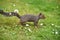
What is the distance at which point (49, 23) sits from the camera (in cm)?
664

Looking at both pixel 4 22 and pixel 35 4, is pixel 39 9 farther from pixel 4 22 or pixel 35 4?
pixel 4 22

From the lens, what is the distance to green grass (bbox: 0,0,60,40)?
580 cm

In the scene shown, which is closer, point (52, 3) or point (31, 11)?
point (31, 11)

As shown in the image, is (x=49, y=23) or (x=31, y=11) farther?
(x=31, y=11)

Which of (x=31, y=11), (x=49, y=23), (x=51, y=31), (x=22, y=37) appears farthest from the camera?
(x=31, y=11)

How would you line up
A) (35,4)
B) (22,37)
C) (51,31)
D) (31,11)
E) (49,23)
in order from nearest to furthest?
1. (22,37)
2. (51,31)
3. (49,23)
4. (31,11)
5. (35,4)

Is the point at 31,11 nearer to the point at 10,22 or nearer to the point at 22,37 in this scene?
the point at 10,22

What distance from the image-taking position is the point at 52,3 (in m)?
8.39

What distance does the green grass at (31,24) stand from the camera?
580 centimetres

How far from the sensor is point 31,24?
21.2 feet

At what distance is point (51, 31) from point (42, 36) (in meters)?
0.39

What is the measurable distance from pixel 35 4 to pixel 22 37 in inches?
105

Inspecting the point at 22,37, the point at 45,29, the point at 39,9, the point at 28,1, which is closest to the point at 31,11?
the point at 39,9

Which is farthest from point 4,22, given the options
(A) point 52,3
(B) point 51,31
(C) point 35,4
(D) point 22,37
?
(A) point 52,3
